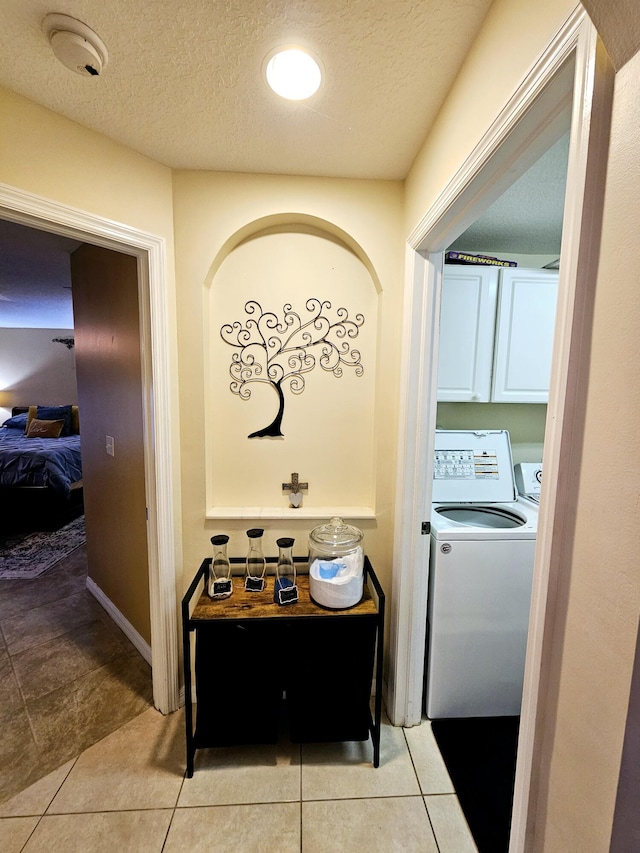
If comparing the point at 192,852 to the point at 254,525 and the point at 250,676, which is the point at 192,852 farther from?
the point at 254,525

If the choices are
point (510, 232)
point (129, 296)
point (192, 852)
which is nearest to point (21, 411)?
point (129, 296)

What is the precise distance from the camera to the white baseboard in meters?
2.07

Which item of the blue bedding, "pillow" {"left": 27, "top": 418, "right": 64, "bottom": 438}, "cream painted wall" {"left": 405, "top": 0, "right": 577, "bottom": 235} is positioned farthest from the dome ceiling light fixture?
"pillow" {"left": 27, "top": 418, "right": 64, "bottom": 438}

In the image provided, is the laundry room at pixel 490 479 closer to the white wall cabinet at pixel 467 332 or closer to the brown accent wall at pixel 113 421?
the white wall cabinet at pixel 467 332

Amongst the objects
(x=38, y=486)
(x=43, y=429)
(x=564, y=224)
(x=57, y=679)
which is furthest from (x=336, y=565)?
(x=43, y=429)

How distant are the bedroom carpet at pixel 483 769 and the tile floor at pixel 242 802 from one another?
45mm

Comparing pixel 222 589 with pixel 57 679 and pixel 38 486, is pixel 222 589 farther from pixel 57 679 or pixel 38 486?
pixel 38 486

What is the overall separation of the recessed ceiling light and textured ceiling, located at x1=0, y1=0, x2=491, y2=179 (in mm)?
28

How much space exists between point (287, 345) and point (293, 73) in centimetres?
91

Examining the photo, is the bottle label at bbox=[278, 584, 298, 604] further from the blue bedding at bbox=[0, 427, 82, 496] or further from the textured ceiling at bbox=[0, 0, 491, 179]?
the blue bedding at bbox=[0, 427, 82, 496]

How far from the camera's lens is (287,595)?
1482mm

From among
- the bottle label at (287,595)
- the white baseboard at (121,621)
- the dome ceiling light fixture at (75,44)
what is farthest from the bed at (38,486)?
the dome ceiling light fixture at (75,44)

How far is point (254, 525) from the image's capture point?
1.71 m

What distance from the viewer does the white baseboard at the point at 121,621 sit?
207 cm
